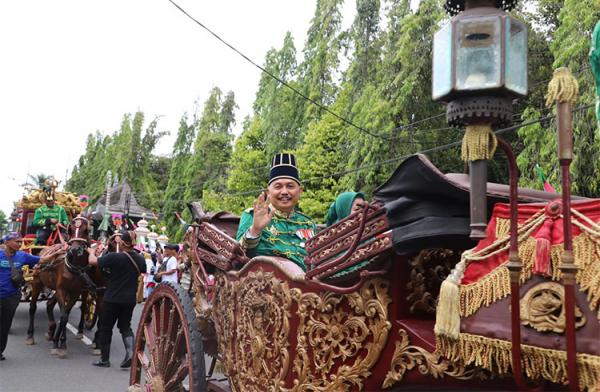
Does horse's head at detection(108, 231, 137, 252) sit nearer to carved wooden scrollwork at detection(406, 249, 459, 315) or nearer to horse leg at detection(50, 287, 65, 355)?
horse leg at detection(50, 287, 65, 355)

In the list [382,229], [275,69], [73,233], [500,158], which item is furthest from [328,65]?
[382,229]

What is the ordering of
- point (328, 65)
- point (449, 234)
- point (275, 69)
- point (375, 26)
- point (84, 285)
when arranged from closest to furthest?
point (449, 234) → point (84, 285) → point (375, 26) → point (328, 65) → point (275, 69)

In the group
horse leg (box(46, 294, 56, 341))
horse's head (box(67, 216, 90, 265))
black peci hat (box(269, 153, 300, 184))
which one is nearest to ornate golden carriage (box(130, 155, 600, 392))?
black peci hat (box(269, 153, 300, 184))

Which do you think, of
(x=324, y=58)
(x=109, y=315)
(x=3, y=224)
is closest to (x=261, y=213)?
(x=109, y=315)

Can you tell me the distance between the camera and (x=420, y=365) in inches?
83.5

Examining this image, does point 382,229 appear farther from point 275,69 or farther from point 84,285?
point 275,69

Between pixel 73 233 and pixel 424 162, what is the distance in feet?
25.7

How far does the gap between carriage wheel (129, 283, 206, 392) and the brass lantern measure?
8.54 ft

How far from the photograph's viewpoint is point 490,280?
68.4 inches

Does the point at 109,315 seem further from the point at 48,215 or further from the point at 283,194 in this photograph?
the point at 48,215

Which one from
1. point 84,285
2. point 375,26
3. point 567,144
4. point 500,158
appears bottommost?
point 84,285

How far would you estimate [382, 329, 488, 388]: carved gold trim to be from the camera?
200cm

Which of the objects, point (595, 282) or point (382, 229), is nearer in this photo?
point (595, 282)

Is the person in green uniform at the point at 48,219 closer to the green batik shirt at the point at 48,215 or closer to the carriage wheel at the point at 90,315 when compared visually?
the green batik shirt at the point at 48,215
